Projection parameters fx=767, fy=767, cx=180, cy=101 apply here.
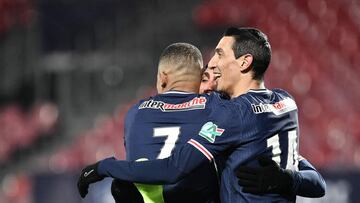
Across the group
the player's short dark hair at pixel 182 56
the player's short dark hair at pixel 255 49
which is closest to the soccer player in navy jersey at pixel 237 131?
the player's short dark hair at pixel 255 49

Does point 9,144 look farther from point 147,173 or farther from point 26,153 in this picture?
point 147,173

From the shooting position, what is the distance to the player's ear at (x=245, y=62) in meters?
3.53

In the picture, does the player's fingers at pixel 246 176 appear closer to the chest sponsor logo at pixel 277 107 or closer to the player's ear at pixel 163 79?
the chest sponsor logo at pixel 277 107

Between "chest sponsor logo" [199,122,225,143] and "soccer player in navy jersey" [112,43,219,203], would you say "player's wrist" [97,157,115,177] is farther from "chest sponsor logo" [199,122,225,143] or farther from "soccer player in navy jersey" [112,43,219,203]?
"chest sponsor logo" [199,122,225,143]

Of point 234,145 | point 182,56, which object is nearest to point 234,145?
point 234,145

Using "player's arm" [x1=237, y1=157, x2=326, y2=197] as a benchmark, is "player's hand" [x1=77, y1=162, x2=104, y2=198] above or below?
below

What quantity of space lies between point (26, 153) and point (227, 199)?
6836 millimetres

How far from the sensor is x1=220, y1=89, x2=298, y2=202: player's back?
338cm

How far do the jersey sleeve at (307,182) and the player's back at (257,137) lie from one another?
0.24ft

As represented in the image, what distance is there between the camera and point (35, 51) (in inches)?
401

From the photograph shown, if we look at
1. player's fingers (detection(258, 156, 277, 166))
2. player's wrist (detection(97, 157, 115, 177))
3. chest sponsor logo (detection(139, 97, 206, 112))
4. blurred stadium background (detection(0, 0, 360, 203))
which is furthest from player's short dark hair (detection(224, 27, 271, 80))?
blurred stadium background (detection(0, 0, 360, 203))

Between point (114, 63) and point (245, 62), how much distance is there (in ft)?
21.9

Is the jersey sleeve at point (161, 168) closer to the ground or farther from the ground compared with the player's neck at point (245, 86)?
closer to the ground

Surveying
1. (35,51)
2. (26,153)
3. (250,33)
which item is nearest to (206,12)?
(35,51)
